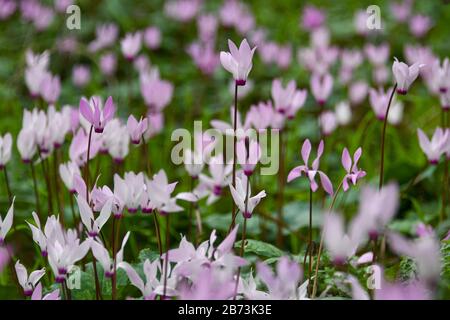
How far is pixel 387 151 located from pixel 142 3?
2760 millimetres

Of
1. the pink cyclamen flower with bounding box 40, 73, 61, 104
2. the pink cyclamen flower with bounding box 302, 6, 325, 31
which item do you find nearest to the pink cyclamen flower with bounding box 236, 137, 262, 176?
the pink cyclamen flower with bounding box 40, 73, 61, 104

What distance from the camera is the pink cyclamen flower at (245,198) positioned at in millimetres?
1050

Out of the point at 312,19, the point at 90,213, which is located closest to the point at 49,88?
the point at 90,213

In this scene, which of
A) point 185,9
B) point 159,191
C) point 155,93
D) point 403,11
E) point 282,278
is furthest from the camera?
point 185,9

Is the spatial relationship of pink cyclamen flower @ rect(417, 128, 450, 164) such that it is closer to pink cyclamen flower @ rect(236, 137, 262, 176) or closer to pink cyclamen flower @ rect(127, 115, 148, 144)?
pink cyclamen flower @ rect(236, 137, 262, 176)

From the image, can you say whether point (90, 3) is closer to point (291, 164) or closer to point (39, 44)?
point (39, 44)

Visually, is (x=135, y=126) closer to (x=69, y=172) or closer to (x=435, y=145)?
(x=69, y=172)

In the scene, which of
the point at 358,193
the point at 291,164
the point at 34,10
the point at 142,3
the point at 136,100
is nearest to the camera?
the point at 358,193

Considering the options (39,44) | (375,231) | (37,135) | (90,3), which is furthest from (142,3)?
(375,231)

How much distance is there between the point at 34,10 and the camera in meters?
3.07

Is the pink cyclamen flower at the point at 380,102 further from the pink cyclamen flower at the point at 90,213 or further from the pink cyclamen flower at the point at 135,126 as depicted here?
the pink cyclamen flower at the point at 90,213

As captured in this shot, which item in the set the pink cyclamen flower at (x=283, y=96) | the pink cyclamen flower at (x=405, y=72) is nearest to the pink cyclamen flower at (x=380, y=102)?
the pink cyclamen flower at (x=283, y=96)

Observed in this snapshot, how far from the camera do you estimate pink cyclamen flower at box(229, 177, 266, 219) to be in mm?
1050

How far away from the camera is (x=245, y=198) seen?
3.50 feet
